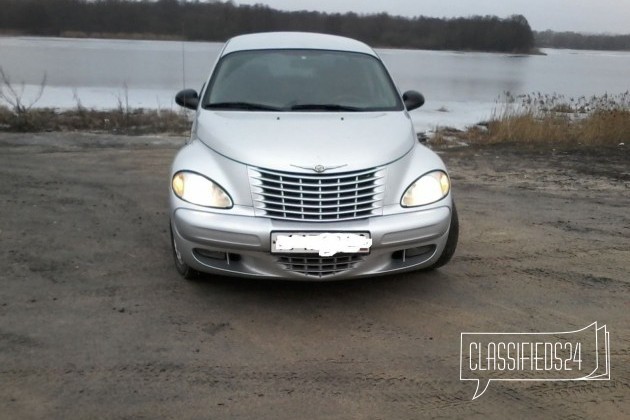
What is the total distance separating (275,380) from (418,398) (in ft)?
2.34

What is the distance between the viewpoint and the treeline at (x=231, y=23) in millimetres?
54500

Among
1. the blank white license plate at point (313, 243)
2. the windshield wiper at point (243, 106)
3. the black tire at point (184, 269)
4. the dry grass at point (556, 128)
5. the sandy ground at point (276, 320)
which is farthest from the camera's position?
the dry grass at point (556, 128)

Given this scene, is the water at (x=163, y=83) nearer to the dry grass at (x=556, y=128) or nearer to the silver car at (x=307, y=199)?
the dry grass at (x=556, y=128)

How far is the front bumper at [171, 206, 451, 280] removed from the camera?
12.2ft

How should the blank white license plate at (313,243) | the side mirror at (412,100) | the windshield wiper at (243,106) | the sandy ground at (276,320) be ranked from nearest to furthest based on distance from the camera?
the sandy ground at (276,320)
the blank white license plate at (313,243)
the windshield wiper at (243,106)
the side mirror at (412,100)

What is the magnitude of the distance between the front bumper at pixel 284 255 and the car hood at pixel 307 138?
396 mm

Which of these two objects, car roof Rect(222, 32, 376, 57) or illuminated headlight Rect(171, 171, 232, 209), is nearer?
illuminated headlight Rect(171, 171, 232, 209)

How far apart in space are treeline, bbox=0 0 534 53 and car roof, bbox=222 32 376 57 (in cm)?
4360

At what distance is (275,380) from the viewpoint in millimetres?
3166

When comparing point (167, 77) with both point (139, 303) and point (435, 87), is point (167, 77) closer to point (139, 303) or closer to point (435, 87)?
point (435, 87)

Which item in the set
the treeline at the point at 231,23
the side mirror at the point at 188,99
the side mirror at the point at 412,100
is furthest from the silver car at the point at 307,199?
the treeline at the point at 231,23

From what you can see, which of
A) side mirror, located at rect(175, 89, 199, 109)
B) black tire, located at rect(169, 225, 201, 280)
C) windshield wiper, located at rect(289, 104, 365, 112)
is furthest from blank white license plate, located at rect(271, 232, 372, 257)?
side mirror, located at rect(175, 89, 199, 109)

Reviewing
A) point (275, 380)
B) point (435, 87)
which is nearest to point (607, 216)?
point (275, 380)

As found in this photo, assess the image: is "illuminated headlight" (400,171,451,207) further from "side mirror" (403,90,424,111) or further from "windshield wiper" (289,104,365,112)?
"side mirror" (403,90,424,111)
